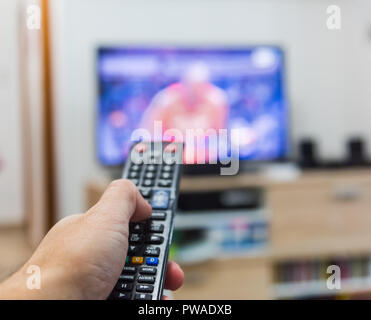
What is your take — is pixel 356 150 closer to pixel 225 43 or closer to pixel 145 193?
pixel 225 43

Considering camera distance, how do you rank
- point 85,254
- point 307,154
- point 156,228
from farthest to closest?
point 307,154
point 156,228
point 85,254

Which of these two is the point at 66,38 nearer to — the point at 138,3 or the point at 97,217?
the point at 138,3

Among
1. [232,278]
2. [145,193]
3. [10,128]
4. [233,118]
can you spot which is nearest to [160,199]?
[145,193]

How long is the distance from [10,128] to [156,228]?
267cm

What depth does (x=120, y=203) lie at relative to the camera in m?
0.46

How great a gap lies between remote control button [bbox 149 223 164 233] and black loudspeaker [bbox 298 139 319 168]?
160cm

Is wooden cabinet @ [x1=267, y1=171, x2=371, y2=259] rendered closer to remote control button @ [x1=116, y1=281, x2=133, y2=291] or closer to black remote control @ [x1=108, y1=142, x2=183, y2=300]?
black remote control @ [x1=108, y1=142, x2=183, y2=300]

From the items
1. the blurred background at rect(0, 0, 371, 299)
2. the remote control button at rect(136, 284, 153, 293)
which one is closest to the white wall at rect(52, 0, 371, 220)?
the blurred background at rect(0, 0, 371, 299)

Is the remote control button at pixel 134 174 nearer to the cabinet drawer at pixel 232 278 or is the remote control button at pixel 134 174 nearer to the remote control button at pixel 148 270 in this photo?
the remote control button at pixel 148 270

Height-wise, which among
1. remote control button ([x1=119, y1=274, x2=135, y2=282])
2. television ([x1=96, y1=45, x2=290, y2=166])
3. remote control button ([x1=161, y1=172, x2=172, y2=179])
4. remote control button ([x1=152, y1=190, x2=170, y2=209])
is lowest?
remote control button ([x1=119, y1=274, x2=135, y2=282])

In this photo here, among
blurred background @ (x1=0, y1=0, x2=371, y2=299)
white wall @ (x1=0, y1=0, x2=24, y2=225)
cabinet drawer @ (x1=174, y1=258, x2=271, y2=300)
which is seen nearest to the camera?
cabinet drawer @ (x1=174, y1=258, x2=271, y2=300)

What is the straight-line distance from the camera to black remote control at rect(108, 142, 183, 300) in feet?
1.51

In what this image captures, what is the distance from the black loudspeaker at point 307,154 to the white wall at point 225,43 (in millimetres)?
118

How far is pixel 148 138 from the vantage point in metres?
0.56
